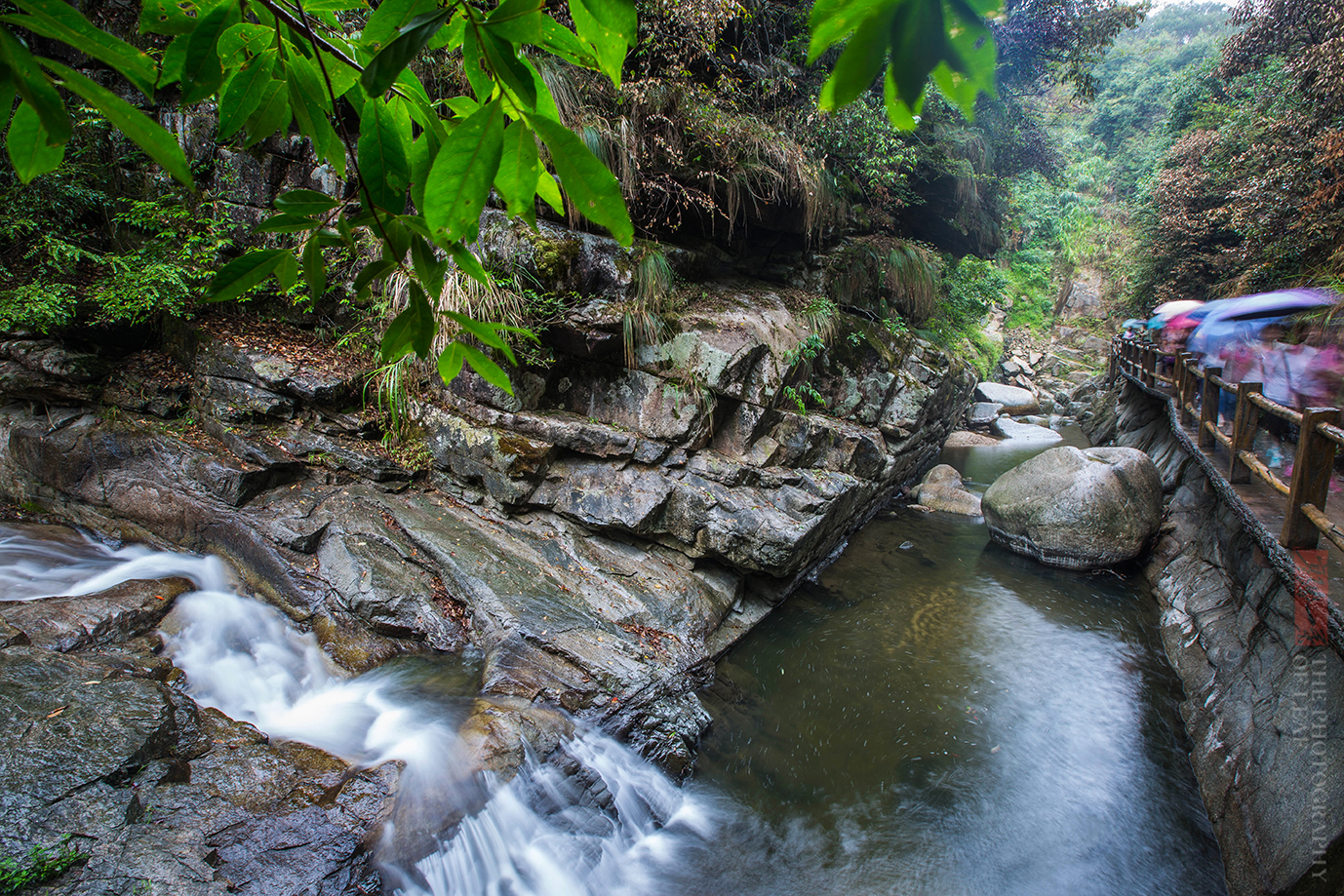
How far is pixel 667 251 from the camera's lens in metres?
6.62

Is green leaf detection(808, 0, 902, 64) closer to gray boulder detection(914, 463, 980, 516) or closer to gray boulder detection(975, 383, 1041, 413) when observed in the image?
gray boulder detection(914, 463, 980, 516)

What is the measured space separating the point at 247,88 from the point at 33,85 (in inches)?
11.6

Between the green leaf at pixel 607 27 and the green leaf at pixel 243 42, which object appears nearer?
A: the green leaf at pixel 607 27

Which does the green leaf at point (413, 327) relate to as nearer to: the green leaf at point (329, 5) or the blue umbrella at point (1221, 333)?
the green leaf at point (329, 5)

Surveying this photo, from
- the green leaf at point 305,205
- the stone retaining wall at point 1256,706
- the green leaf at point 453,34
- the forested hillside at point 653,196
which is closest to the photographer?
the green leaf at point 305,205

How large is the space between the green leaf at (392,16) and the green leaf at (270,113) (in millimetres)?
236

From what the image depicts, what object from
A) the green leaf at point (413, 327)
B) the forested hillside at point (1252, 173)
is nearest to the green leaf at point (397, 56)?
the green leaf at point (413, 327)

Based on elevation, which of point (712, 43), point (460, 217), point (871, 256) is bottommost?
point (460, 217)

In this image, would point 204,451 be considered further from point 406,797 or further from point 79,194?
point 406,797

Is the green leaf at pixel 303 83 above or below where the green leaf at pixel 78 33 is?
above

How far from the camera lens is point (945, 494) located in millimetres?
9031

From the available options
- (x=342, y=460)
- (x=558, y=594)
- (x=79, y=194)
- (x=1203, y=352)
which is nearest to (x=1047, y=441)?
(x=1203, y=352)

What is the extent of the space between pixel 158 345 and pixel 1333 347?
1095 centimetres

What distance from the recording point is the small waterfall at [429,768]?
3236mm
